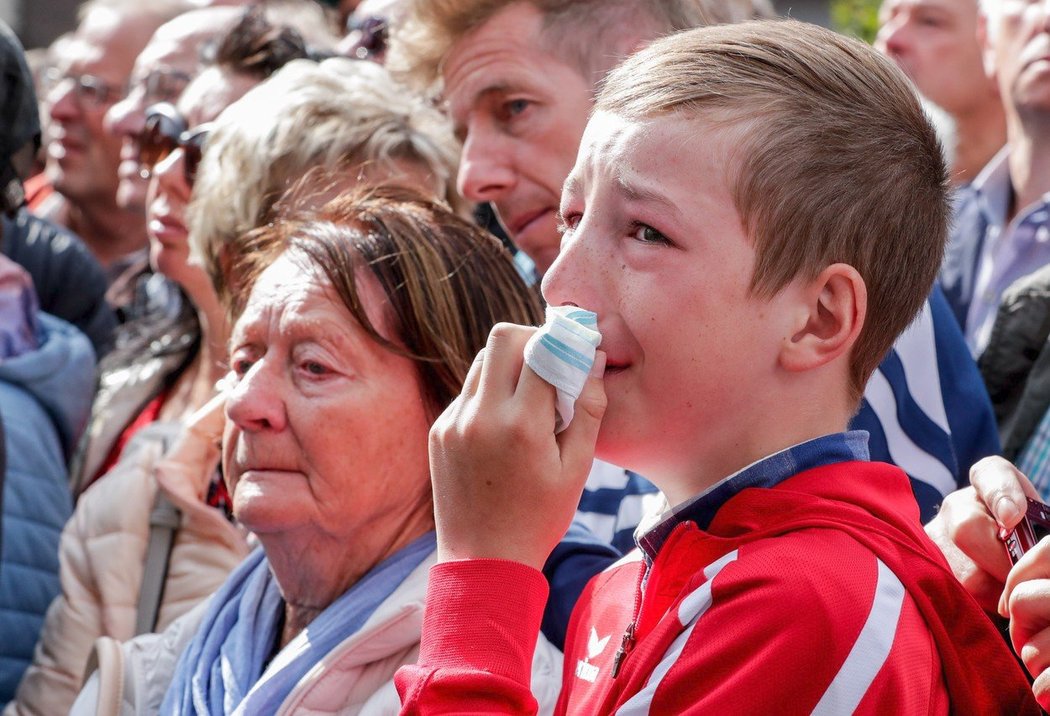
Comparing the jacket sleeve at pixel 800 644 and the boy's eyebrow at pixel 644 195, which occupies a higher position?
the boy's eyebrow at pixel 644 195

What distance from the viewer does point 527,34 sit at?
311 cm

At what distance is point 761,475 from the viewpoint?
1.64m

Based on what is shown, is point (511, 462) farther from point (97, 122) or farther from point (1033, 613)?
point (97, 122)

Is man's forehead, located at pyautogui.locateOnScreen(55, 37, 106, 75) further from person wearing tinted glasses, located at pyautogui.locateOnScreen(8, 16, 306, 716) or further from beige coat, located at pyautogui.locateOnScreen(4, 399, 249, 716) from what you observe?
beige coat, located at pyautogui.locateOnScreen(4, 399, 249, 716)

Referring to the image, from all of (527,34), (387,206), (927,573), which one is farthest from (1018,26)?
(927,573)

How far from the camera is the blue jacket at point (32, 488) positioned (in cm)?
317

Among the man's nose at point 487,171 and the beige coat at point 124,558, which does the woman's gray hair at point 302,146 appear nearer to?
the man's nose at point 487,171

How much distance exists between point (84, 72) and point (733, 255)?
4.66m

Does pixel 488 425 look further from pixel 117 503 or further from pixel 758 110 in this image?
pixel 117 503

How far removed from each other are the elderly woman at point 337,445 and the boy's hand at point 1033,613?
0.90m

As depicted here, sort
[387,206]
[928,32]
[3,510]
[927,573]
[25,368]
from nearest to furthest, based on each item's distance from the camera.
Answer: [927,573] < [387,206] < [3,510] < [25,368] < [928,32]

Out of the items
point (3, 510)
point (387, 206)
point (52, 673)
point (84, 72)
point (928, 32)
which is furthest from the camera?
point (84, 72)

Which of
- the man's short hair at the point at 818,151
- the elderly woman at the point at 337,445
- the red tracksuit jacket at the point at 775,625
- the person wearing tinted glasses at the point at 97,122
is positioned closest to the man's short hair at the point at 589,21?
the elderly woman at the point at 337,445

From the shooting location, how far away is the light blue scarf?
7.54 feet
